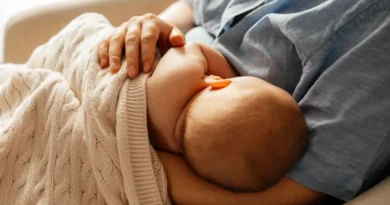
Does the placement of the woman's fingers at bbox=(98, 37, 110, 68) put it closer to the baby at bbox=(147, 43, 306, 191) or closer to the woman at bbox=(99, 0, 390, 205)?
the woman at bbox=(99, 0, 390, 205)

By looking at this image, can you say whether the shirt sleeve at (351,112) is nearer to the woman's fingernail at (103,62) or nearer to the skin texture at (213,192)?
the skin texture at (213,192)

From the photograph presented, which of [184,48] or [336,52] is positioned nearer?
[336,52]

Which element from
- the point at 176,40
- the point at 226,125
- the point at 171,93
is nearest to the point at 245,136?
the point at 226,125

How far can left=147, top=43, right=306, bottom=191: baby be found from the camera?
71cm

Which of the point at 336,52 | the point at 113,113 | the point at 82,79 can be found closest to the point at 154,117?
the point at 113,113

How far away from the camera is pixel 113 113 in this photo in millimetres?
776

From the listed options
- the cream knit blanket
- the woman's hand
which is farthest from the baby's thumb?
the cream knit blanket

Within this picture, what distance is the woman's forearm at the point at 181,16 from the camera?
1124 mm

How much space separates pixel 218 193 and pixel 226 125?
0.12 meters

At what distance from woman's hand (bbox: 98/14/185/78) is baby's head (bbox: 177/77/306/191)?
152mm

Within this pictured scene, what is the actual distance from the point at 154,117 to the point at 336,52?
310mm

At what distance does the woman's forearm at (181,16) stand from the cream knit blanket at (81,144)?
29 centimetres

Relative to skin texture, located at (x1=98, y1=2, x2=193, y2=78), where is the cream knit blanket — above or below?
below

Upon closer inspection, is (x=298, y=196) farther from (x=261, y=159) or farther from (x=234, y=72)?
(x=234, y=72)
